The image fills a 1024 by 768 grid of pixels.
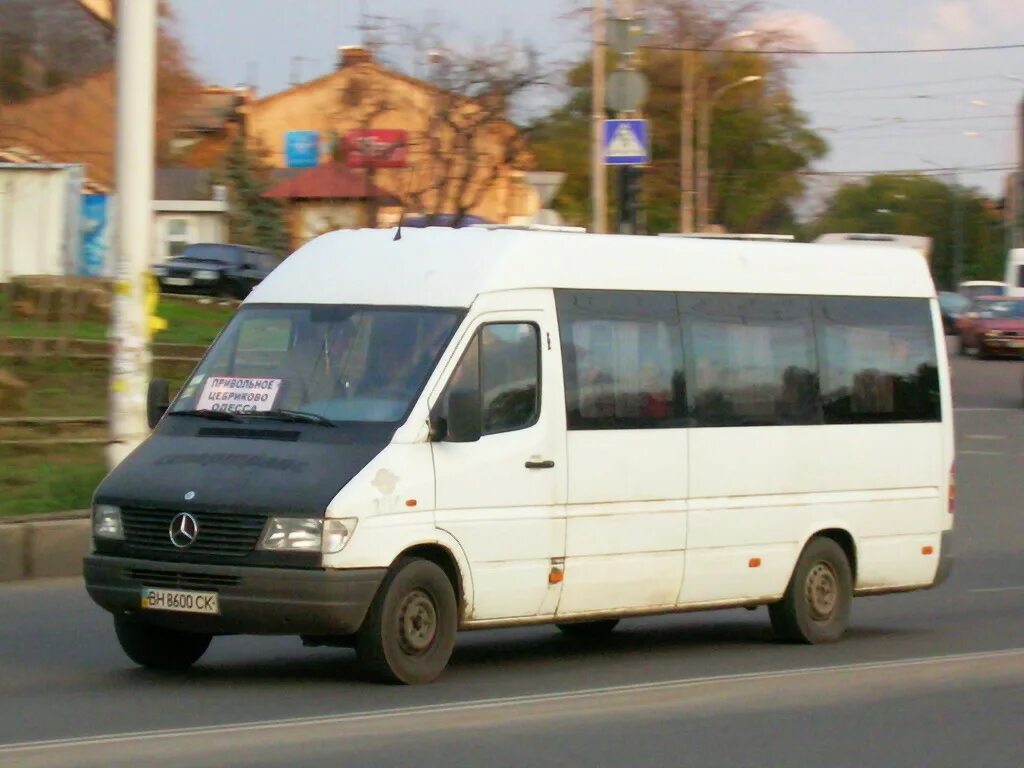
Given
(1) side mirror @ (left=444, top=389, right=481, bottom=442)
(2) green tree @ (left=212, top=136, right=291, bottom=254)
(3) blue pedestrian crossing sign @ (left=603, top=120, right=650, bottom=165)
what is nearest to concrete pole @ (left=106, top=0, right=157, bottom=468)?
(1) side mirror @ (left=444, top=389, right=481, bottom=442)

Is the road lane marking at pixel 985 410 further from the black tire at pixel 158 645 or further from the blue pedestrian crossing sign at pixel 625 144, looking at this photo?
the black tire at pixel 158 645

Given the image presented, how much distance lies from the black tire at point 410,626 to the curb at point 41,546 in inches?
193

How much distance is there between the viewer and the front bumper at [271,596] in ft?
28.7

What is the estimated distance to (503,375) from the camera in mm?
9844

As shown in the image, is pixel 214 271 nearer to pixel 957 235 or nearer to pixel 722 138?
pixel 722 138

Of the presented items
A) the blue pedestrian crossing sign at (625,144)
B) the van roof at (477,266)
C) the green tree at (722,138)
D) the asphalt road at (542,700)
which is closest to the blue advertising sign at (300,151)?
the green tree at (722,138)

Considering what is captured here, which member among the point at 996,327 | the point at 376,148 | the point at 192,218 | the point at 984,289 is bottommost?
the point at 996,327

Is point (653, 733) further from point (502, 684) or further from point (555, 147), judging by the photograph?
point (555, 147)

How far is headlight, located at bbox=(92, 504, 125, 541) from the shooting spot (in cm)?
922

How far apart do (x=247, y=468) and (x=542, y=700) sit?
5.90 feet

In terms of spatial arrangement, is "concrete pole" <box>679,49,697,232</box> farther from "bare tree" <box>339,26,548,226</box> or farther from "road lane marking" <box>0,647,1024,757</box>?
"road lane marking" <box>0,647,1024,757</box>

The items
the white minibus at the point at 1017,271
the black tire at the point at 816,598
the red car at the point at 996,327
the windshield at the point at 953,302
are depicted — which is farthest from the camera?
the white minibus at the point at 1017,271

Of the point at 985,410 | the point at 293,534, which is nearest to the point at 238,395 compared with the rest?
the point at 293,534

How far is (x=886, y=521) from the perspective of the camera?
1227cm
